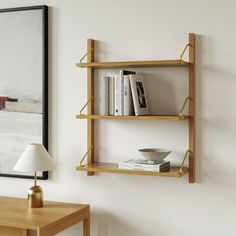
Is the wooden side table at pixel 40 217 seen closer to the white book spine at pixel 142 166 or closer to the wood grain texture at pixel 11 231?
the wood grain texture at pixel 11 231

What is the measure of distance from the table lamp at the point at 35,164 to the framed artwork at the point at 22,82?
21 cm

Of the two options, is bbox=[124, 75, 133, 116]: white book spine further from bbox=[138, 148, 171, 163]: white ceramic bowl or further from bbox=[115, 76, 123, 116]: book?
bbox=[138, 148, 171, 163]: white ceramic bowl

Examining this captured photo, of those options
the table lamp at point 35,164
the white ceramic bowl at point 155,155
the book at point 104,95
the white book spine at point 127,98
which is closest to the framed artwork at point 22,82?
the table lamp at point 35,164

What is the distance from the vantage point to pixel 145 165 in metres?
2.61

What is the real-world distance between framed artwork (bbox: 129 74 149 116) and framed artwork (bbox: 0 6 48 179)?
636 millimetres

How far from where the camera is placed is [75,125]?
2963 millimetres

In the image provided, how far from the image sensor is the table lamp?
276 centimetres

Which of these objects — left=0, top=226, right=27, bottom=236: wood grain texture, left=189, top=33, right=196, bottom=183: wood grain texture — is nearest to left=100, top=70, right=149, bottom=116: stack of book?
left=189, top=33, right=196, bottom=183: wood grain texture

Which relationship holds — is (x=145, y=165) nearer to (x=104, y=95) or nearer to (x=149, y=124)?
(x=149, y=124)

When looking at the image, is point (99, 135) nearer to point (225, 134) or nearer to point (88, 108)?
point (88, 108)

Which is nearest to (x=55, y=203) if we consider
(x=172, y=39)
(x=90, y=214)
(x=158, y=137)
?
(x=90, y=214)

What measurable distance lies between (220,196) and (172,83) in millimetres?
685

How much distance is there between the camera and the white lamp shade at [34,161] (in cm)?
276

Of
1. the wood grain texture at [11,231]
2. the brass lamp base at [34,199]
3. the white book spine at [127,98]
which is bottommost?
the wood grain texture at [11,231]
